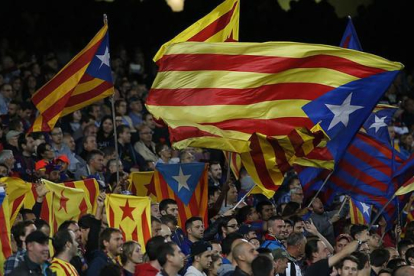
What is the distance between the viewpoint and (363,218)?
18922mm

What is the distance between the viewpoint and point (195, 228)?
15781 mm

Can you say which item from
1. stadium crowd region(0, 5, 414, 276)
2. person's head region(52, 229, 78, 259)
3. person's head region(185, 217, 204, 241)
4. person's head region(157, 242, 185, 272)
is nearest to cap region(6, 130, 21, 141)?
stadium crowd region(0, 5, 414, 276)

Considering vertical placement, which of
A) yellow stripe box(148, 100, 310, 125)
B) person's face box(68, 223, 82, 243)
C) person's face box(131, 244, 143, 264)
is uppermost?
yellow stripe box(148, 100, 310, 125)

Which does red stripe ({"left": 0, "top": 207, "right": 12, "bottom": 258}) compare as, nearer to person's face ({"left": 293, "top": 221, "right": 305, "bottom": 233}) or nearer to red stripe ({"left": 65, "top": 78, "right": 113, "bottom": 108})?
red stripe ({"left": 65, "top": 78, "right": 113, "bottom": 108})

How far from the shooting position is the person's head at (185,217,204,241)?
15.8 m

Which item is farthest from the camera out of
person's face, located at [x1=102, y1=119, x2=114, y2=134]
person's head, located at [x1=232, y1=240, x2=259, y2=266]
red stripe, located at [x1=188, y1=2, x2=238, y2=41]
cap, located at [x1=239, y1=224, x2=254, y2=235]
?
person's face, located at [x1=102, y1=119, x2=114, y2=134]

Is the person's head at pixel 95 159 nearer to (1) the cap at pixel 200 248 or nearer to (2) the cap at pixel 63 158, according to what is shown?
(2) the cap at pixel 63 158

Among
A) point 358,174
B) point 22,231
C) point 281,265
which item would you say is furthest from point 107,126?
point 22,231

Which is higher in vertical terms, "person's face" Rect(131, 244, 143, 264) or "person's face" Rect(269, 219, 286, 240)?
"person's face" Rect(131, 244, 143, 264)

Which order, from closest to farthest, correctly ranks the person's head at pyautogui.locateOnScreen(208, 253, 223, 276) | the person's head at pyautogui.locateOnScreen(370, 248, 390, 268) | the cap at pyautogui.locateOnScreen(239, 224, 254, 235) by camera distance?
1. the person's head at pyautogui.locateOnScreen(208, 253, 223, 276)
2. the cap at pyautogui.locateOnScreen(239, 224, 254, 235)
3. the person's head at pyautogui.locateOnScreen(370, 248, 390, 268)

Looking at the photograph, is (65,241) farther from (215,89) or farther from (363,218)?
(363,218)

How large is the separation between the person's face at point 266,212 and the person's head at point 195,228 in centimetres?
202

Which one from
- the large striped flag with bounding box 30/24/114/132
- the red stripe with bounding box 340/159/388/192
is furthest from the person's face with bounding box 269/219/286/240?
the large striped flag with bounding box 30/24/114/132

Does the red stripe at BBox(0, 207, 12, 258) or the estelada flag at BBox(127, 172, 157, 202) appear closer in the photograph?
the red stripe at BBox(0, 207, 12, 258)
